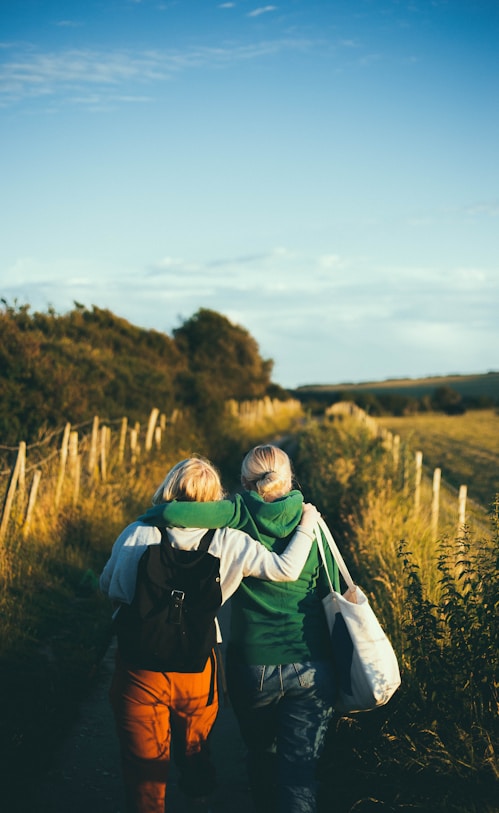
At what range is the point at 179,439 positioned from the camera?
22.3 m

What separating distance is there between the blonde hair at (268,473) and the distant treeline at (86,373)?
40.2 feet

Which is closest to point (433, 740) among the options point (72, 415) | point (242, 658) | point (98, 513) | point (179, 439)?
point (242, 658)

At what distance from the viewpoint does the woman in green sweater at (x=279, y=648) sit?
367 centimetres

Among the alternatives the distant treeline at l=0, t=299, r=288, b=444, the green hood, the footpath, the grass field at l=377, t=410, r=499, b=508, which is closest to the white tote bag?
the green hood

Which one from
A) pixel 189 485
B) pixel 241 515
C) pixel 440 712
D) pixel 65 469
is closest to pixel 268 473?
pixel 241 515

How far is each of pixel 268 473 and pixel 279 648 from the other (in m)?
0.75

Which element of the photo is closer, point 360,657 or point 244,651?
point 360,657

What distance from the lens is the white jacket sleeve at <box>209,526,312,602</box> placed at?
3.62m

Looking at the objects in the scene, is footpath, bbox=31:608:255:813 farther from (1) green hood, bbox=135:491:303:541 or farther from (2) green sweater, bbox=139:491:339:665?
(1) green hood, bbox=135:491:303:541

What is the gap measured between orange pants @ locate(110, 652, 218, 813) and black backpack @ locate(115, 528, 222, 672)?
0.30 feet

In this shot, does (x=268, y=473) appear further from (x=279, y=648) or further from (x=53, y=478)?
(x=53, y=478)

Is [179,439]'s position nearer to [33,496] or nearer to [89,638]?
[33,496]

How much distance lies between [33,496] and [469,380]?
107722mm

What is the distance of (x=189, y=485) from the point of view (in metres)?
3.68
